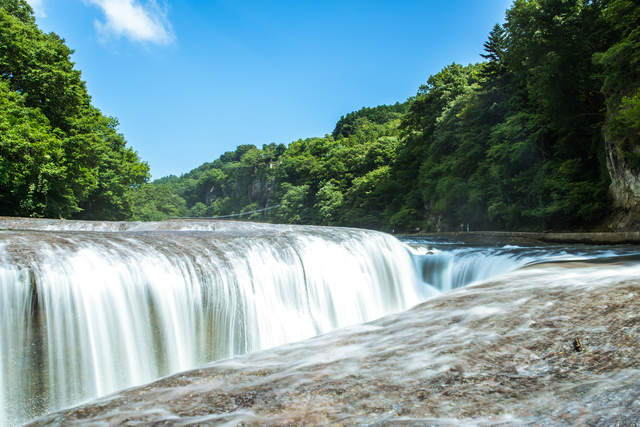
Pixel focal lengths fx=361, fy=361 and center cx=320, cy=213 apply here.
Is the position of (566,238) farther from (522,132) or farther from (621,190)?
(522,132)

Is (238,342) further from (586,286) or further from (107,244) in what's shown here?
(586,286)

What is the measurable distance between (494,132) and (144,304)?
27.8 meters

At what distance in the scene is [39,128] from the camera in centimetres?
1811

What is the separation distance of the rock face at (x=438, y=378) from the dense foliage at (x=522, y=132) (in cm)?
1508

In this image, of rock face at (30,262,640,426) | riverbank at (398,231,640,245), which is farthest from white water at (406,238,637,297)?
rock face at (30,262,640,426)

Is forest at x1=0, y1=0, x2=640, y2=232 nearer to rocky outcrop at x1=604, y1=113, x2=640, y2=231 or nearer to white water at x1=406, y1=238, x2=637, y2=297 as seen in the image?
rocky outcrop at x1=604, y1=113, x2=640, y2=231

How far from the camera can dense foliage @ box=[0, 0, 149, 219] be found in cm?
1683

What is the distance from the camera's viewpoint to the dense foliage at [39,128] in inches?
663

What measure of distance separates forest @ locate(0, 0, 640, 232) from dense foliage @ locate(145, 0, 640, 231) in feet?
0.29

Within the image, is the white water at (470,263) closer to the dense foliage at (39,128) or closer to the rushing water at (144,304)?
the rushing water at (144,304)

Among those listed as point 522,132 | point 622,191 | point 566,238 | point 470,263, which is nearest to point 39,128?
point 470,263

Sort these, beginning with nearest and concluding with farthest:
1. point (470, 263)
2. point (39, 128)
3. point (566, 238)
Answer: point (470, 263) < point (566, 238) < point (39, 128)

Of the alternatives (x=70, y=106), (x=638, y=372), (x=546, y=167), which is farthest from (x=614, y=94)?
(x=70, y=106)

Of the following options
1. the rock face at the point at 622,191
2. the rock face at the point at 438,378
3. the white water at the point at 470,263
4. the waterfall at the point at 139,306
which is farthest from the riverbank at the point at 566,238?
the rock face at the point at 438,378
